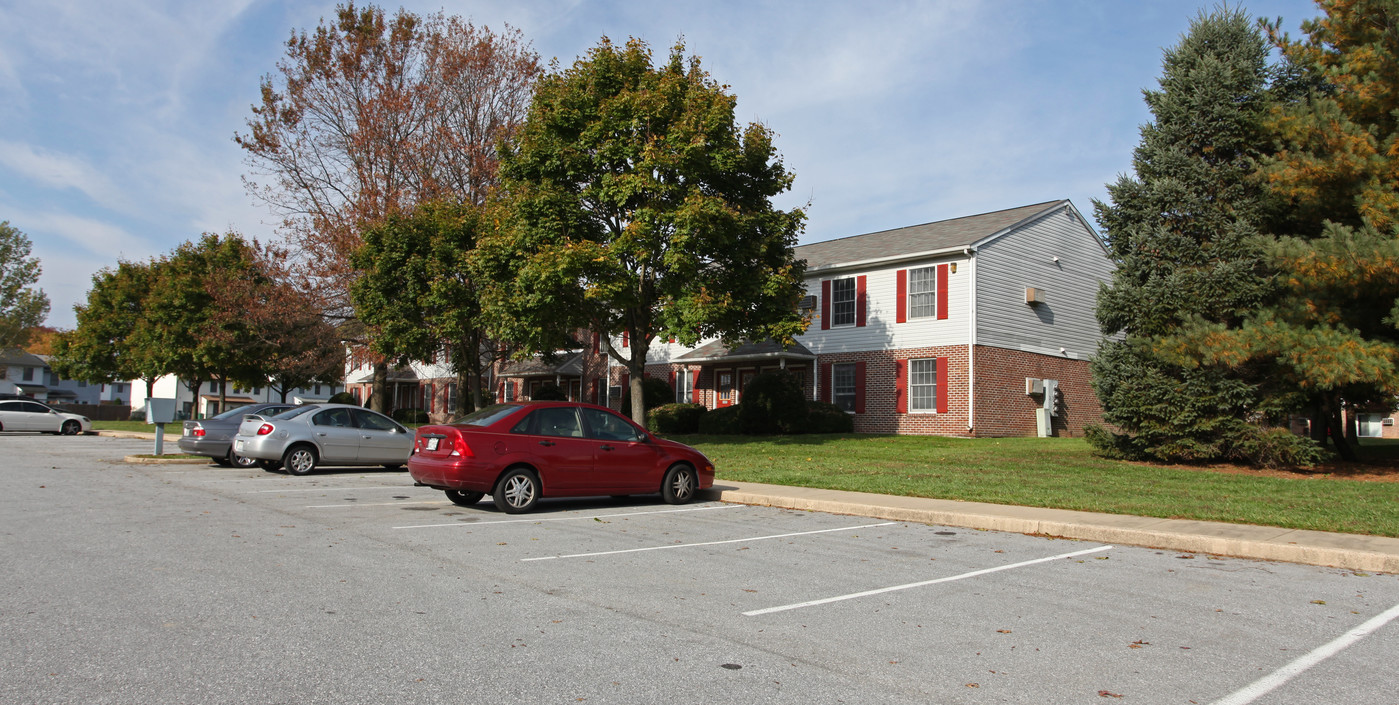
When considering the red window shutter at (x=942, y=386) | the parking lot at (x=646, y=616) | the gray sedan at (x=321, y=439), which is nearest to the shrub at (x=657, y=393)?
the red window shutter at (x=942, y=386)

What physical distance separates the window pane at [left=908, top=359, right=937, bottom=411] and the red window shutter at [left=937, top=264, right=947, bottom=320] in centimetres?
146

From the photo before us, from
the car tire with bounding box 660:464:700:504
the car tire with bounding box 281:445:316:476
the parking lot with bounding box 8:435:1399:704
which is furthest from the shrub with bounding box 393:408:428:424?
the parking lot with bounding box 8:435:1399:704

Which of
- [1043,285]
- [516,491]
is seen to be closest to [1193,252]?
[1043,285]

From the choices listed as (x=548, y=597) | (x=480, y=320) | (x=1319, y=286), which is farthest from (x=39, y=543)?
(x=1319, y=286)

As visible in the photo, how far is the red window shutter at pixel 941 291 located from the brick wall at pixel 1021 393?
5.08ft

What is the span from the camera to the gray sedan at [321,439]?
16922mm

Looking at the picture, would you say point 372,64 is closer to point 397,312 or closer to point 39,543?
point 397,312

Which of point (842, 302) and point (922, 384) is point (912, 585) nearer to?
point (922, 384)

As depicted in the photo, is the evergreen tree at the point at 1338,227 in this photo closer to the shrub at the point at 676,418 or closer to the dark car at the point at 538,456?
the dark car at the point at 538,456

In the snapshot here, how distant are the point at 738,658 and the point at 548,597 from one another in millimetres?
2009

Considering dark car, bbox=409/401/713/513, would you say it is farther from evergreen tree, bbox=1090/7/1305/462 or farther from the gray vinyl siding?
the gray vinyl siding

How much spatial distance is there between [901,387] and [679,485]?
1582cm

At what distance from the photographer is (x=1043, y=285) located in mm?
29000

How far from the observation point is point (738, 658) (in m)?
4.99
